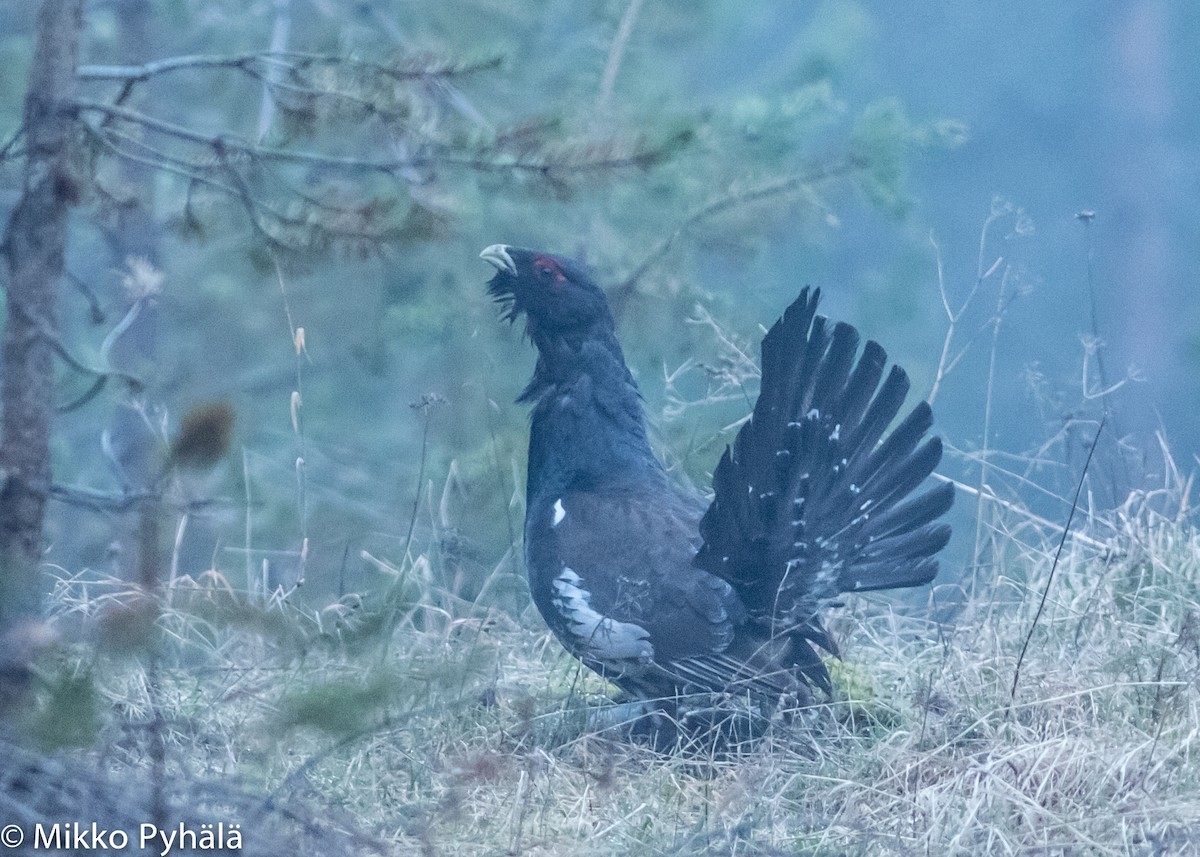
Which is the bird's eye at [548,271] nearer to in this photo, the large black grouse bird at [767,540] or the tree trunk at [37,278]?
the large black grouse bird at [767,540]

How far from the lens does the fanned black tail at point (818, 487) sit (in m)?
3.33

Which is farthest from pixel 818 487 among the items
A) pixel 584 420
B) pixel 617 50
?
pixel 617 50

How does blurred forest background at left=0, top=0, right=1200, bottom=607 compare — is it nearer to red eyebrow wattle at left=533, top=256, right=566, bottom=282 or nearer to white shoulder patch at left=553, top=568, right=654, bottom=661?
red eyebrow wattle at left=533, top=256, right=566, bottom=282

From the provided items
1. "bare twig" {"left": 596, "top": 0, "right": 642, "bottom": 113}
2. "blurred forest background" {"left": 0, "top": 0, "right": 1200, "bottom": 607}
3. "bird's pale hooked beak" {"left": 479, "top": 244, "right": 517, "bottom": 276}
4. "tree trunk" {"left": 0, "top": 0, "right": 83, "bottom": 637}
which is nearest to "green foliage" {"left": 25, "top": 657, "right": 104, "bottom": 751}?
"blurred forest background" {"left": 0, "top": 0, "right": 1200, "bottom": 607}

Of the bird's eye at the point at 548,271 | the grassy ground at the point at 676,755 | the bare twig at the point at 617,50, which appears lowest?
the grassy ground at the point at 676,755

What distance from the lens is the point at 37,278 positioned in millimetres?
2785

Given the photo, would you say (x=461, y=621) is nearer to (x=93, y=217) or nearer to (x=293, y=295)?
(x=93, y=217)

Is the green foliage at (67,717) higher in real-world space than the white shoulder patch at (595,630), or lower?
higher

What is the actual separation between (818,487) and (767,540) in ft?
0.64

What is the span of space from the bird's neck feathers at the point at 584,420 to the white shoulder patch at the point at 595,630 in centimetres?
36

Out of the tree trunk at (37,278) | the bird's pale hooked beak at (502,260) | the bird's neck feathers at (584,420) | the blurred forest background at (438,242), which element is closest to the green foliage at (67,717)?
the blurred forest background at (438,242)

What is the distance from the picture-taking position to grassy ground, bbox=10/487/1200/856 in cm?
242

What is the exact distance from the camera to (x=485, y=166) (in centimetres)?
293

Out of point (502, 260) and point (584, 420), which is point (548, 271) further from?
point (584, 420)
